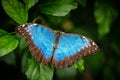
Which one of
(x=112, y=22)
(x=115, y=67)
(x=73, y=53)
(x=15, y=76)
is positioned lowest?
(x=115, y=67)

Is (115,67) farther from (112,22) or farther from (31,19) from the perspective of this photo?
(31,19)

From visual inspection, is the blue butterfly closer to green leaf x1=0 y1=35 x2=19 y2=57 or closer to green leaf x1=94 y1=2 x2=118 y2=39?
green leaf x1=0 y1=35 x2=19 y2=57

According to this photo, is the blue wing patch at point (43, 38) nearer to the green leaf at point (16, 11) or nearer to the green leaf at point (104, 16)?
the green leaf at point (16, 11)

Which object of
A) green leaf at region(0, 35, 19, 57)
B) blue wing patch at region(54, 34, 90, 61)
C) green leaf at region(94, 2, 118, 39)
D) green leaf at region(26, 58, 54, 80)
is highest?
blue wing patch at region(54, 34, 90, 61)

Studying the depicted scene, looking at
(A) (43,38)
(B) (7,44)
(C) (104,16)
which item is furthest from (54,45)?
(C) (104,16)

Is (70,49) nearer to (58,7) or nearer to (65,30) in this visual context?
(58,7)

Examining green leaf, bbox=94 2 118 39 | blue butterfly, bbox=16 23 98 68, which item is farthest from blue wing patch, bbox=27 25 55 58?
green leaf, bbox=94 2 118 39

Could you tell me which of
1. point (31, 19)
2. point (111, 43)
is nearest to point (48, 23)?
point (31, 19)

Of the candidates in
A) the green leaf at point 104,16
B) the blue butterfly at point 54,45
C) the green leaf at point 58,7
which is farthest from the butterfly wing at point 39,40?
the green leaf at point 104,16

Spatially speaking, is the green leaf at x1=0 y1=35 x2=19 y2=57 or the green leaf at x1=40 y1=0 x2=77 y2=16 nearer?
the green leaf at x1=0 y1=35 x2=19 y2=57
